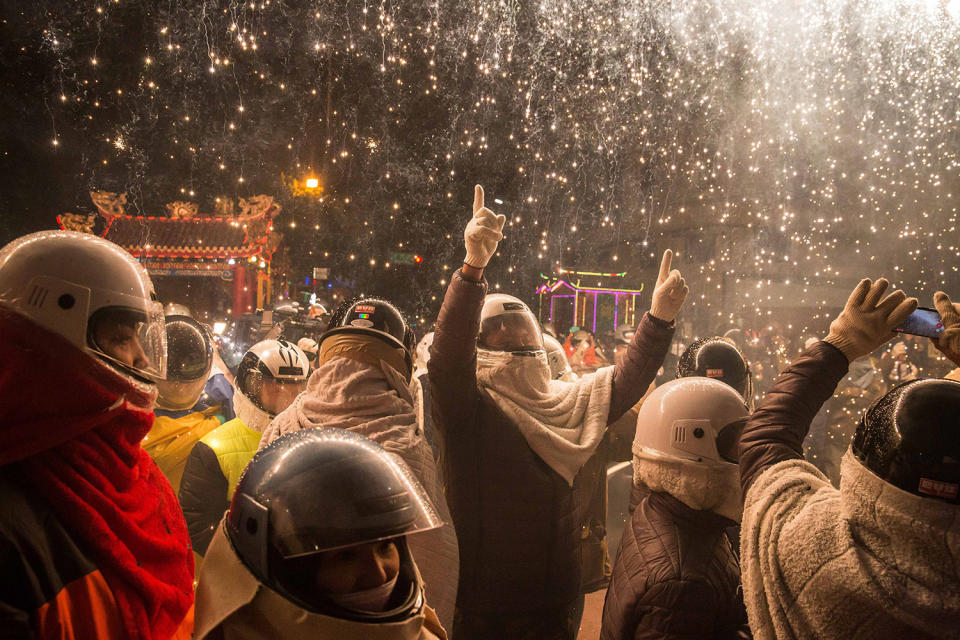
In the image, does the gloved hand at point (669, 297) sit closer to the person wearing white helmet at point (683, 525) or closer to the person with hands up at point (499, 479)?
the person with hands up at point (499, 479)

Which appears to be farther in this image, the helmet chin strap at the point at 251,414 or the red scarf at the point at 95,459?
the helmet chin strap at the point at 251,414

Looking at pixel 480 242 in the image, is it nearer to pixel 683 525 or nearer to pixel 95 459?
pixel 683 525

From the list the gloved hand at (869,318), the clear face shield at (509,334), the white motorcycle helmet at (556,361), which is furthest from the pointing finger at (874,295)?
the white motorcycle helmet at (556,361)

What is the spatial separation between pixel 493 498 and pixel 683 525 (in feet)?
3.00

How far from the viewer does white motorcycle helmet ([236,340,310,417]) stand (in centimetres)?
330

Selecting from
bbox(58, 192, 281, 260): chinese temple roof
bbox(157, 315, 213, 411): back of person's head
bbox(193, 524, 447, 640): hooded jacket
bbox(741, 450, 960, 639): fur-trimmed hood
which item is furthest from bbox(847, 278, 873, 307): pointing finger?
bbox(58, 192, 281, 260): chinese temple roof

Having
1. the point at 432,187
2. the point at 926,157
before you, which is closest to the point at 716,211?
the point at 926,157

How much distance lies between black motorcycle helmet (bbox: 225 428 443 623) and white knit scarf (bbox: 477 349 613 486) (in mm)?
1286

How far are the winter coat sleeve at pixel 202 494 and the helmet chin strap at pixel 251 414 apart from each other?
35 cm

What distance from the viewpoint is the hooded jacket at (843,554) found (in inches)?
45.3

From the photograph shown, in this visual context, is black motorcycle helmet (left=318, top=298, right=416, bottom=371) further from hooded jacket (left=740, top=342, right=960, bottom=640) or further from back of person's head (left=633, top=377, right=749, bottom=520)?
hooded jacket (left=740, top=342, right=960, bottom=640)

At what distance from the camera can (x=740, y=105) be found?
16.8 meters

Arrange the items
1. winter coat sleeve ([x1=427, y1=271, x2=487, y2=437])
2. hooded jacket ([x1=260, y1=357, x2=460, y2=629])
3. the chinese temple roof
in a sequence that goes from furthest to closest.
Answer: the chinese temple roof
winter coat sleeve ([x1=427, y1=271, x2=487, y2=437])
hooded jacket ([x1=260, y1=357, x2=460, y2=629])

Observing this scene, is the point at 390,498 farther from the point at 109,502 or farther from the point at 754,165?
the point at 754,165
